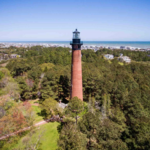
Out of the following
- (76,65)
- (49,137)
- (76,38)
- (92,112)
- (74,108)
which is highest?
(76,38)

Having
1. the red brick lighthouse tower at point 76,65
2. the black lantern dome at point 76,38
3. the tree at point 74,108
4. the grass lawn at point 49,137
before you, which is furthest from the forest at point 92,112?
→ the black lantern dome at point 76,38

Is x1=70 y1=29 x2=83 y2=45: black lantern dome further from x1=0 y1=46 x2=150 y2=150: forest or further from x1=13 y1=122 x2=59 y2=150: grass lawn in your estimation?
x1=13 y1=122 x2=59 y2=150: grass lawn

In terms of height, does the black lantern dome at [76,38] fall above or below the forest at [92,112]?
above

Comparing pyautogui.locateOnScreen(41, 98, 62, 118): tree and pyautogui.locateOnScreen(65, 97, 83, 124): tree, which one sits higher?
pyautogui.locateOnScreen(65, 97, 83, 124): tree

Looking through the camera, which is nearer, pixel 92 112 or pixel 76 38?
pixel 92 112

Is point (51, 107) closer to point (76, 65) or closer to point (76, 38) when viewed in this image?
point (76, 65)

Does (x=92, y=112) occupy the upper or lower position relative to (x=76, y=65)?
lower

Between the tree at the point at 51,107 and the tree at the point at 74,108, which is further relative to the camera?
the tree at the point at 51,107

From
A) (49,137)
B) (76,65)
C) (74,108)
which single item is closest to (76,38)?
(76,65)

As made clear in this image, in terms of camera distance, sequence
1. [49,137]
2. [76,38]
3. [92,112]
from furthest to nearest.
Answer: [76,38]
[92,112]
[49,137]

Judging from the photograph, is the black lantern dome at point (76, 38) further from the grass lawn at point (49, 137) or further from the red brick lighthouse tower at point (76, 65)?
the grass lawn at point (49, 137)

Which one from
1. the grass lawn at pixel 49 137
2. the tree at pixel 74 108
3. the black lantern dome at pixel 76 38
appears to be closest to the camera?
the grass lawn at pixel 49 137

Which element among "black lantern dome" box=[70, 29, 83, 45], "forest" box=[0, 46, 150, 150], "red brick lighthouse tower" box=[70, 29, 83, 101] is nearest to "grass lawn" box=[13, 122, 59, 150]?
"forest" box=[0, 46, 150, 150]
